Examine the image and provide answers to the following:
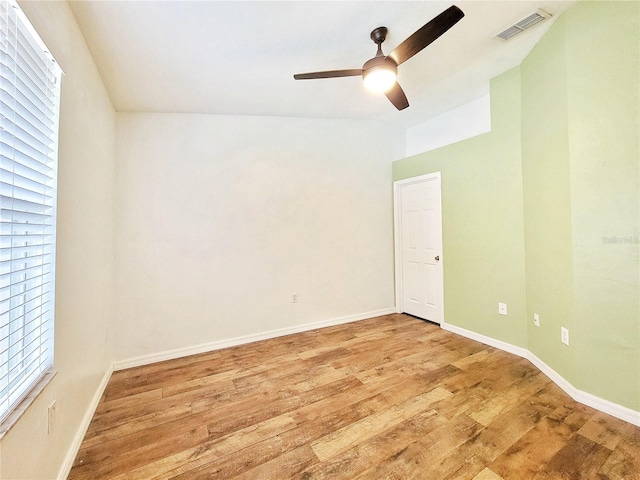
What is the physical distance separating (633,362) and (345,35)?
9.61 feet

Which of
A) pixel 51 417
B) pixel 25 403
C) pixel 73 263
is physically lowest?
pixel 51 417

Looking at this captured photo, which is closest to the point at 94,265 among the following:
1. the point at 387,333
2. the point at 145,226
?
the point at 145,226

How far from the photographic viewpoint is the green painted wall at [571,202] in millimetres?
1677

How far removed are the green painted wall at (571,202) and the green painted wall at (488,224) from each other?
0.01 m

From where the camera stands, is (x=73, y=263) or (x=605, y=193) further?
(x=605, y=193)

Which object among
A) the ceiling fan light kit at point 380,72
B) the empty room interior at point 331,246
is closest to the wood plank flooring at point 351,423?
the empty room interior at point 331,246

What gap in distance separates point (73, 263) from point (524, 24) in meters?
3.51

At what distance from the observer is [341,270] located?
356 cm

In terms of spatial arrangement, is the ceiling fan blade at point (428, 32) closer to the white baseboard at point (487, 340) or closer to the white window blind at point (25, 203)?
the white window blind at point (25, 203)

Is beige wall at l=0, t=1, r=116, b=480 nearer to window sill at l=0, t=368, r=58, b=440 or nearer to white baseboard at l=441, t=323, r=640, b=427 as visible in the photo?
window sill at l=0, t=368, r=58, b=440

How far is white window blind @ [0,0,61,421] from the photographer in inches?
38.8

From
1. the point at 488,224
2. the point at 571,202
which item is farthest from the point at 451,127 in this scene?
the point at 571,202

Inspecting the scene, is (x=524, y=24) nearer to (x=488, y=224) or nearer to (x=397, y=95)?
(x=397, y=95)

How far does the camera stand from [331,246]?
11.5 feet
